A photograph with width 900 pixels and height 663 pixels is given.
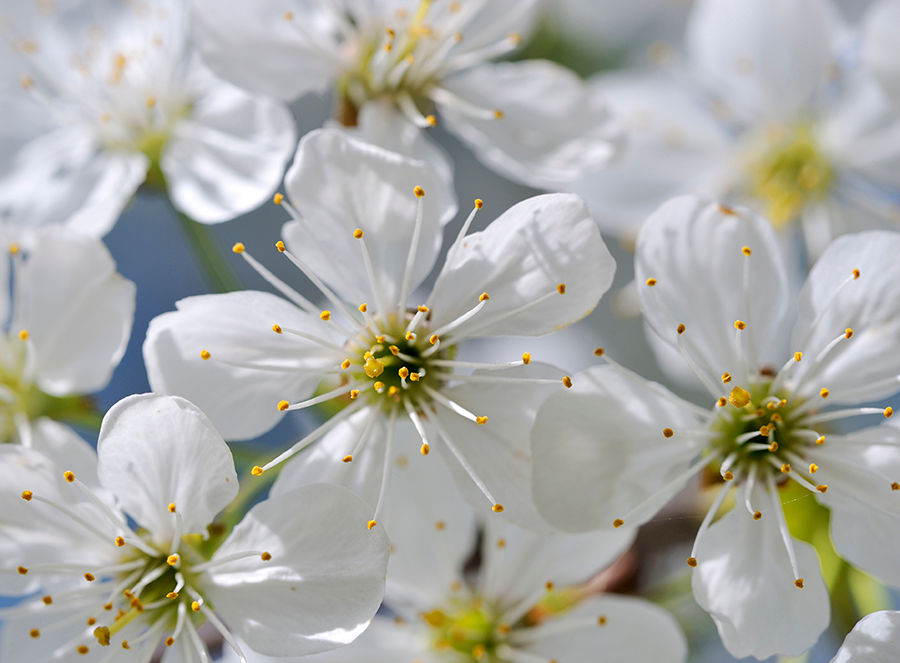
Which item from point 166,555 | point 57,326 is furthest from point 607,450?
point 57,326

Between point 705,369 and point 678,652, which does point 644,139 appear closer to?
point 705,369

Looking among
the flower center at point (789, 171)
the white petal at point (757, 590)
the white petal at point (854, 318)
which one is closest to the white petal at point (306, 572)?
the white petal at point (757, 590)

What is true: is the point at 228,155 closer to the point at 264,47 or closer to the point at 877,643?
the point at 264,47

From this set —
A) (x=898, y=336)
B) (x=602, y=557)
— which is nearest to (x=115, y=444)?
(x=602, y=557)

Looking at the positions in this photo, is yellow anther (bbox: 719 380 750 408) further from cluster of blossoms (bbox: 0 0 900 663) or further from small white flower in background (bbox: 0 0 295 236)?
small white flower in background (bbox: 0 0 295 236)

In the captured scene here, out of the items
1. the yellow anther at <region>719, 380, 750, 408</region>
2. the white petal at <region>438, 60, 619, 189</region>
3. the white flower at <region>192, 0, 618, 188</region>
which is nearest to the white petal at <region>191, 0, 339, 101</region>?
the white flower at <region>192, 0, 618, 188</region>

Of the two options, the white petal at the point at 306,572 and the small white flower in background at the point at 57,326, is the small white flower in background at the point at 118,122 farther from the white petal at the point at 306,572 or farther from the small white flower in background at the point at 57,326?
the white petal at the point at 306,572
